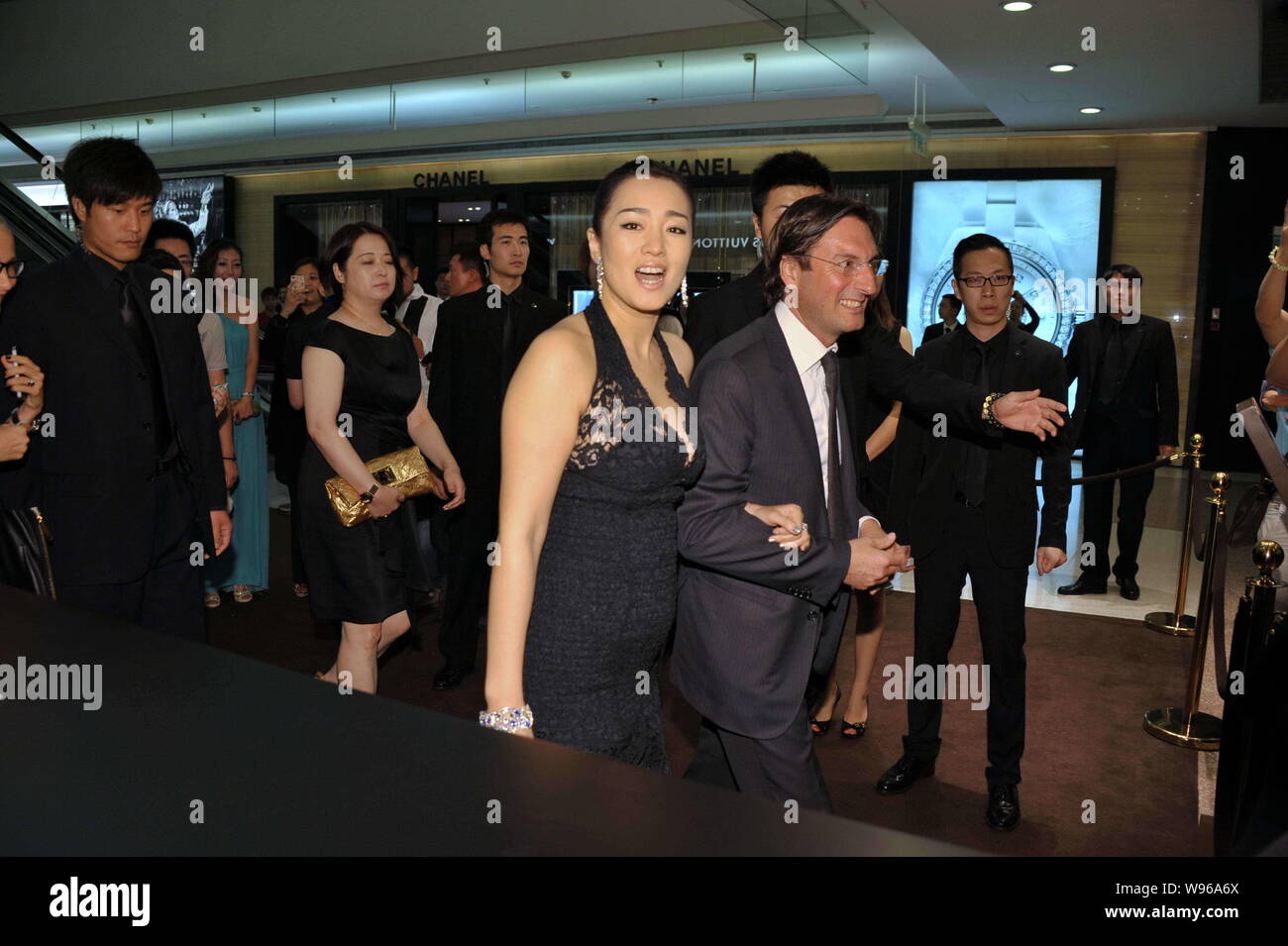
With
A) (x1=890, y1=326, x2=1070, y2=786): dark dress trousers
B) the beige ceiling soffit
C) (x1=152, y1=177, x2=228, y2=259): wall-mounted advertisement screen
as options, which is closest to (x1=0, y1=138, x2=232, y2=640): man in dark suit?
(x1=890, y1=326, x2=1070, y2=786): dark dress trousers

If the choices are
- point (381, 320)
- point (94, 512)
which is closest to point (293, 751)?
point (94, 512)

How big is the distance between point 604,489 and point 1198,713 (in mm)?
3201

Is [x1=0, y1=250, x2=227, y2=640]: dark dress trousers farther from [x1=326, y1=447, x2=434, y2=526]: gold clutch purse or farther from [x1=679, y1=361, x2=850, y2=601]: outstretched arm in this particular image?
[x1=679, y1=361, x2=850, y2=601]: outstretched arm

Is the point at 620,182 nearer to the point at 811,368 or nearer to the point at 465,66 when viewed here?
the point at 811,368

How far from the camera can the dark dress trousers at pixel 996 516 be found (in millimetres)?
3191

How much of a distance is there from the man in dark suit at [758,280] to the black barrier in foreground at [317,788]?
2.05 meters

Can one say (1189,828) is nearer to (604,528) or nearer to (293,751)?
(604,528)

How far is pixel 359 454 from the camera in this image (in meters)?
3.41

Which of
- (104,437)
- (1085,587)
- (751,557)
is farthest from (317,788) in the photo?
(1085,587)

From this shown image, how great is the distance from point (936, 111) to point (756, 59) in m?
3.18

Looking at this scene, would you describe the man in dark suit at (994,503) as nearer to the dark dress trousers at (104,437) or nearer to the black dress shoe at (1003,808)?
the black dress shoe at (1003,808)

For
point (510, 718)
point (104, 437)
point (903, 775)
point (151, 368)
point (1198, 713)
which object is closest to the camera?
point (510, 718)

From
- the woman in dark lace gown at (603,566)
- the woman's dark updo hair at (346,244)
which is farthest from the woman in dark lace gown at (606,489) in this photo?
the woman's dark updo hair at (346,244)

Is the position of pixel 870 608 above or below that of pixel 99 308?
below
